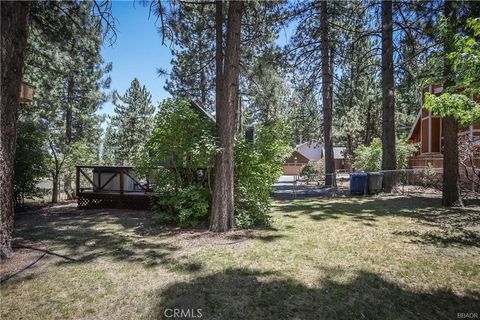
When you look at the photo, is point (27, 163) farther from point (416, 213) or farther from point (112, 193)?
point (416, 213)

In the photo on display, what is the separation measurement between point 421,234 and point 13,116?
7.58m

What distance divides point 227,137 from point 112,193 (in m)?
6.14

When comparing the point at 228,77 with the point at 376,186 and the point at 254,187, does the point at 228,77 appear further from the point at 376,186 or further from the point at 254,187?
the point at 376,186

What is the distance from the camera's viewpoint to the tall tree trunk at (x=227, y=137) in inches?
237

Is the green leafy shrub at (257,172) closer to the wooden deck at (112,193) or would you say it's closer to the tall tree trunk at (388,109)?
the wooden deck at (112,193)

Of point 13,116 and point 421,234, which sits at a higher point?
point 13,116

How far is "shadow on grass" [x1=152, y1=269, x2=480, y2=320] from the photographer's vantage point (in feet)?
9.85

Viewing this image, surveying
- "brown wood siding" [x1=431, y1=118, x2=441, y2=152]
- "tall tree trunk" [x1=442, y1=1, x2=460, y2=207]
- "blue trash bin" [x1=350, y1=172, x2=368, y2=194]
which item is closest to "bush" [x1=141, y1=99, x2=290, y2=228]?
"tall tree trunk" [x1=442, y1=1, x2=460, y2=207]

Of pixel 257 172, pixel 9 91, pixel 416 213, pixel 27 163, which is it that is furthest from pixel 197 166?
pixel 27 163

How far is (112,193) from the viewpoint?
33.4 ft

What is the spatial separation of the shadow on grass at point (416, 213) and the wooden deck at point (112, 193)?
4.64 metres

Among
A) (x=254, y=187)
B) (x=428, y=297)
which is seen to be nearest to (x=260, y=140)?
(x=254, y=187)

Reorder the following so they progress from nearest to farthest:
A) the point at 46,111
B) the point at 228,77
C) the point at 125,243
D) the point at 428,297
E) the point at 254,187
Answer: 1. the point at 428,297
2. the point at 125,243
3. the point at 228,77
4. the point at 254,187
5. the point at 46,111

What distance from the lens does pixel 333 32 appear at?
49.5 ft
